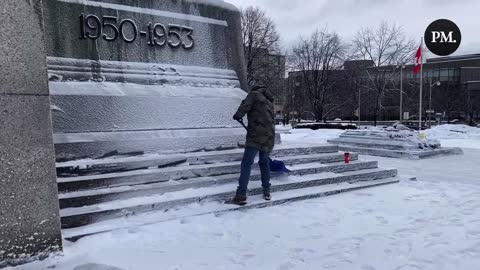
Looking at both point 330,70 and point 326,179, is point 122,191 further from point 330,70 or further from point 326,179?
point 330,70

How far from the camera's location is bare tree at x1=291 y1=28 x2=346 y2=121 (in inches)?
1923

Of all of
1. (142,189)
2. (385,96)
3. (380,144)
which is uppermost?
(385,96)

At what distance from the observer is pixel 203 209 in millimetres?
5805

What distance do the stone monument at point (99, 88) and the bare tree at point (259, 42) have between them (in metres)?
28.7

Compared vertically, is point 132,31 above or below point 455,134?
above

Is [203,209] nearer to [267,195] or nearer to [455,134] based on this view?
[267,195]

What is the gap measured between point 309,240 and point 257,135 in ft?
6.07

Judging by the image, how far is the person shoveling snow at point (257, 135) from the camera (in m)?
6.07

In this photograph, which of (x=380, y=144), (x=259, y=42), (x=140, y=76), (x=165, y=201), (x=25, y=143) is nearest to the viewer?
(x=25, y=143)

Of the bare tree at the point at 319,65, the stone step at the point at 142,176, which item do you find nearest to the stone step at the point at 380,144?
the stone step at the point at 142,176

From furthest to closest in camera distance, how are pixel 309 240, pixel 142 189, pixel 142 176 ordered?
pixel 142 176
pixel 142 189
pixel 309 240

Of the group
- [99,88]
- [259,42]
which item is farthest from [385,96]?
[99,88]

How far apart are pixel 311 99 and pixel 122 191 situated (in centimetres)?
4539

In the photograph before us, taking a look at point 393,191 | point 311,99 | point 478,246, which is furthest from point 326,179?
point 311,99
